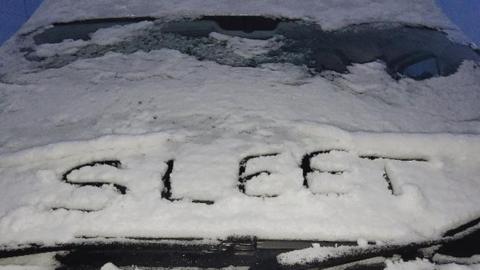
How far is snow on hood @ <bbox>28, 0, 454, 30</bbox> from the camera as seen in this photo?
222 cm

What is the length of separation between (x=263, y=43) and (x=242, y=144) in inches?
32.1

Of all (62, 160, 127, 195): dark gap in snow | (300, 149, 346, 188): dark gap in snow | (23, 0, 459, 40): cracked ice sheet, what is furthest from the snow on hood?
(62, 160, 127, 195): dark gap in snow

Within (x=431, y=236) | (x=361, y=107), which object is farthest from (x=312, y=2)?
(x=431, y=236)

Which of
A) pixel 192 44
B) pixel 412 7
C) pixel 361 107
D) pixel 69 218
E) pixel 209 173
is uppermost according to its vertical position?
pixel 412 7

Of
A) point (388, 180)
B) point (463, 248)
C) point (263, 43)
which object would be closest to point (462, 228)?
point (463, 248)

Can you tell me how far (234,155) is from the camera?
129 centimetres

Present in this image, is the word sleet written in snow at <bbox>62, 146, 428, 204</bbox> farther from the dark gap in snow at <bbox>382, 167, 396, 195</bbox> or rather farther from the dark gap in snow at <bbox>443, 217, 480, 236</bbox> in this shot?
the dark gap in snow at <bbox>443, 217, 480, 236</bbox>

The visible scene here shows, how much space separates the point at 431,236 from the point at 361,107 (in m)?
0.62

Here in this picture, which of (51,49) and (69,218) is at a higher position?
(51,49)

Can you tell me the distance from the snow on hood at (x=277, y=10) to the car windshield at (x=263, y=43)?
6cm

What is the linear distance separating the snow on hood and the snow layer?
1.64ft

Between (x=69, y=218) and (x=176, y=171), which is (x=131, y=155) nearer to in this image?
(x=176, y=171)

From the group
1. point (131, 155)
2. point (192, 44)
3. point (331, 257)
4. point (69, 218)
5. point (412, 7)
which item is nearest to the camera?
point (331, 257)

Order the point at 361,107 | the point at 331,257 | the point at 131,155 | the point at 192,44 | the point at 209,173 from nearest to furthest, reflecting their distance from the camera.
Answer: the point at 331,257
the point at 209,173
the point at 131,155
the point at 361,107
the point at 192,44
